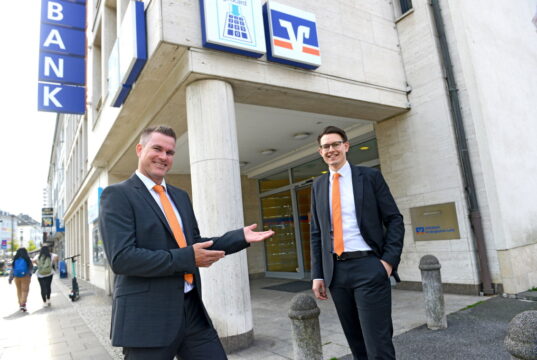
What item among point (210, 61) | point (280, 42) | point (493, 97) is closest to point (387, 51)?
point (493, 97)

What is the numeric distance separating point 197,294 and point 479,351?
3616mm

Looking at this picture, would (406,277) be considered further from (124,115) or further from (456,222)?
(124,115)

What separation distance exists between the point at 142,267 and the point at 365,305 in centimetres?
161

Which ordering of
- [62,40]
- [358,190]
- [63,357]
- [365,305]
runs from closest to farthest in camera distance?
[365,305], [358,190], [63,357], [62,40]

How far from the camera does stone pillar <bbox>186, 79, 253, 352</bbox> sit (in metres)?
4.82

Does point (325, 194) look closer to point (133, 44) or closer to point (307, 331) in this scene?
point (307, 331)

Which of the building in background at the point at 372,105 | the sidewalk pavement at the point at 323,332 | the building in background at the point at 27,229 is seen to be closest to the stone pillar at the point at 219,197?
the building in background at the point at 372,105

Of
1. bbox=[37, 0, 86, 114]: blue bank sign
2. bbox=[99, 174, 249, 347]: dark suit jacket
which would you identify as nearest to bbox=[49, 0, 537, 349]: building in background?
bbox=[37, 0, 86, 114]: blue bank sign

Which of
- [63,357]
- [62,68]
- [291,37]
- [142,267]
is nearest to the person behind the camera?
[142,267]

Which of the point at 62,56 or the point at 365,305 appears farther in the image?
the point at 62,56

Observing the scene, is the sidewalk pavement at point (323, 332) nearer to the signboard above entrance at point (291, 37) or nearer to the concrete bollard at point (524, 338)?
the concrete bollard at point (524, 338)

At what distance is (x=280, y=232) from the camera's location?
12695mm

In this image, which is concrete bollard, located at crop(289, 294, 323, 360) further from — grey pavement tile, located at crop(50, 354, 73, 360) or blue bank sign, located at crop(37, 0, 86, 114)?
blue bank sign, located at crop(37, 0, 86, 114)

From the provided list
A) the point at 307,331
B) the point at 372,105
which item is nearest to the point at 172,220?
the point at 307,331
